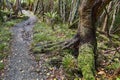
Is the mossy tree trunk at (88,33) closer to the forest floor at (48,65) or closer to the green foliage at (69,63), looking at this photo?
the green foliage at (69,63)

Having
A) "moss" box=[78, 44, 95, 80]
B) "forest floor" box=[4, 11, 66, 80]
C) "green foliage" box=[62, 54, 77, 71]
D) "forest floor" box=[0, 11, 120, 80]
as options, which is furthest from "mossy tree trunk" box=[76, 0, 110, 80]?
"forest floor" box=[4, 11, 66, 80]

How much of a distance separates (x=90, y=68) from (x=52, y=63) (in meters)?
1.92

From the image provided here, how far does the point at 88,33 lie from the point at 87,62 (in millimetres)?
1255

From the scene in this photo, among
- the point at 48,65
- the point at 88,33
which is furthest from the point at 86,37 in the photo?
the point at 48,65

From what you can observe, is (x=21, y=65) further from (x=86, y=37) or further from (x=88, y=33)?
(x=88, y=33)

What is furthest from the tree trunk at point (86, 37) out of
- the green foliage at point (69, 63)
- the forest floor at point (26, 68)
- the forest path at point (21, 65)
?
the forest path at point (21, 65)

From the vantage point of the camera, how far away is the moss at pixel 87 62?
23.0 feet

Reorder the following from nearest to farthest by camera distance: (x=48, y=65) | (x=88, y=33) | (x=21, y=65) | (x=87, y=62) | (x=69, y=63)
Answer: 1. (x=87, y=62)
2. (x=69, y=63)
3. (x=88, y=33)
4. (x=48, y=65)
5. (x=21, y=65)

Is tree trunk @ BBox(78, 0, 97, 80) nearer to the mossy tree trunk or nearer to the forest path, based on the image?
the mossy tree trunk

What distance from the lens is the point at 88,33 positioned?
8.30 meters

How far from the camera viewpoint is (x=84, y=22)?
27.2ft

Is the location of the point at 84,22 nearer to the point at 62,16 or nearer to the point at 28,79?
the point at 28,79

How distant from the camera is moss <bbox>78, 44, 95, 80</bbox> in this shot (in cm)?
701

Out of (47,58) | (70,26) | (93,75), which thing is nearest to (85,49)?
(93,75)
